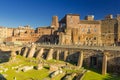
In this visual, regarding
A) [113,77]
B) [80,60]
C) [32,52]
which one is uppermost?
[32,52]

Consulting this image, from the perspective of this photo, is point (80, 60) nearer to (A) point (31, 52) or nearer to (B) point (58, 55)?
(B) point (58, 55)

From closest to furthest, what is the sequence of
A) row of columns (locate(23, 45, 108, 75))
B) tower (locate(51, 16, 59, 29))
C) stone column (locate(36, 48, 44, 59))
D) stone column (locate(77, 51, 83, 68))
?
row of columns (locate(23, 45, 108, 75))
stone column (locate(77, 51, 83, 68))
stone column (locate(36, 48, 44, 59))
tower (locate(51, 16, 59, 29))

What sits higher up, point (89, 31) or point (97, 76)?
point (89, 31)

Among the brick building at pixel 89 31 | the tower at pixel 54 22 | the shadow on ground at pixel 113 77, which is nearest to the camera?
the shadow on ground at pixel 113 77

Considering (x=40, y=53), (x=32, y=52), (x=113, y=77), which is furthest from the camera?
(x=32, y=52)

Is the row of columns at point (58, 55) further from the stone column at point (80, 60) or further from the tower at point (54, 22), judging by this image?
the tower at point (54, 22)

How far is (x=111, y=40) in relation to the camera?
274 ft

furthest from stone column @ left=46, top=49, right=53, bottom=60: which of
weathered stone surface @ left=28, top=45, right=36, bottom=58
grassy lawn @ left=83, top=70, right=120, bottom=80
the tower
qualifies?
the tower

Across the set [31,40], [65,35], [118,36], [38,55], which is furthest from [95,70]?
[31,40]

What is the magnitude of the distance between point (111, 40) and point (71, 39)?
17481 millimetres

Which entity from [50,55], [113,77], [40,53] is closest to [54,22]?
[40,53]

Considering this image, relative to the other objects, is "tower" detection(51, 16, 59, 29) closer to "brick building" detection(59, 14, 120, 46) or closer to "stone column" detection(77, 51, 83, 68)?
"brick building" detection(59, 14, 120, 46)

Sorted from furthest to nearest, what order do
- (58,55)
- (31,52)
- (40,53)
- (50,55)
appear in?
(31,52) < (40,53) < (50,55) < (58,55)

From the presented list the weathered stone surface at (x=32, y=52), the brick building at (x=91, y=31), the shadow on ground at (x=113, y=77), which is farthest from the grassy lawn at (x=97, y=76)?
the brick building at (x=91, y=31)
